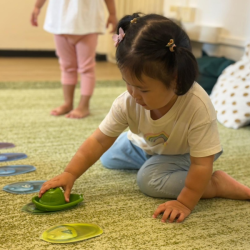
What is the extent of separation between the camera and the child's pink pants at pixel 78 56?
57.7 inches

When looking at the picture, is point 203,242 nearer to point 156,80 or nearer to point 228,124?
point 156,80

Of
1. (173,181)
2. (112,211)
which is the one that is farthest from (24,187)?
(173,181)

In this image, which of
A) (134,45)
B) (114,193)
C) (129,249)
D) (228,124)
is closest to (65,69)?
(228,124)

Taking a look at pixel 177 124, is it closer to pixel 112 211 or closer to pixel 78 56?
pixel 112 211

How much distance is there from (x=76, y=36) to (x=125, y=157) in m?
0.66

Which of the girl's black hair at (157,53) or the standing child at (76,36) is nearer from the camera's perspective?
the girl's black hair at (157,53)

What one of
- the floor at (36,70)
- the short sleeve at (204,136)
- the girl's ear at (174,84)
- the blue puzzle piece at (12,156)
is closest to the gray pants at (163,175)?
the short sleeve at (204,136)

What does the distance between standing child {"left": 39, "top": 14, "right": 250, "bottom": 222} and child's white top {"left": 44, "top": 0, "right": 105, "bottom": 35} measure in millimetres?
620

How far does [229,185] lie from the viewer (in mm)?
857

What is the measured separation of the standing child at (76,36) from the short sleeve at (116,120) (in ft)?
2.14

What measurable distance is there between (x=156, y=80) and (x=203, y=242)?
306mm

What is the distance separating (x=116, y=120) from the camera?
817 mm

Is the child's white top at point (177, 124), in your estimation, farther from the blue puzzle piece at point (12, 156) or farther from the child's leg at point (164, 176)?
the blue puzzle piece at point (12, 156)

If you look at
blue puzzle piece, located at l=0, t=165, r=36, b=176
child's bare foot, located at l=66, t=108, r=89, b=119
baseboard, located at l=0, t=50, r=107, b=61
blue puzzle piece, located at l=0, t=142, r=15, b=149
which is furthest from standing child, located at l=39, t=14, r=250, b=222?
baseboard, located at l=0, t=50, r=107, b=61
